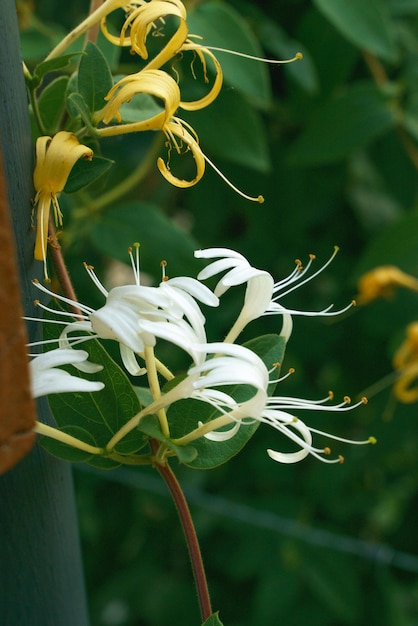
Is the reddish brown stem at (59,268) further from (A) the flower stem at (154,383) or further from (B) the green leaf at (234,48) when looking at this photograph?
(B) the green leaf at (234,48)

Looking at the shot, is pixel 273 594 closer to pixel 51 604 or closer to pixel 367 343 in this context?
pixel 367 343

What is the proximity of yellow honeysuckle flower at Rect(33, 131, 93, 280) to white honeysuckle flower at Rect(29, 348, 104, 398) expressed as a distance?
5cm

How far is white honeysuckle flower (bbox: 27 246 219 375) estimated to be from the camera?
268 mm

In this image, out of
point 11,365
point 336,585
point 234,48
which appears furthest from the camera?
point 336,585

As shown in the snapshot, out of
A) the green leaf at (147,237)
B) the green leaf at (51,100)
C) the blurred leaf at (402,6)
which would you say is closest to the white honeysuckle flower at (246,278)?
the green leaf at (51,100)

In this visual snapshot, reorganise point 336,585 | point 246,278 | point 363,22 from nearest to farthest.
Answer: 1. point 246,278
2. point 363,22
3. point 336,585

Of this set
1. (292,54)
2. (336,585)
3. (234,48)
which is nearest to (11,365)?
(234,48)

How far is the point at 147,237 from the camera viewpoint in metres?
0.66

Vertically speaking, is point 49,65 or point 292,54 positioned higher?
point 49,65

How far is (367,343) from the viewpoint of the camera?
993 mm

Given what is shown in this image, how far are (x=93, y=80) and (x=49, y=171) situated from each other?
0.16 ft

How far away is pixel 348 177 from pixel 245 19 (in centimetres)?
23

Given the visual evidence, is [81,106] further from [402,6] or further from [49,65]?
[402,6]

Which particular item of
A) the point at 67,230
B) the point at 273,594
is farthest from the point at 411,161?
the point at 273,594
